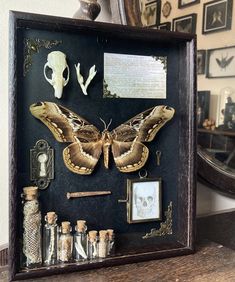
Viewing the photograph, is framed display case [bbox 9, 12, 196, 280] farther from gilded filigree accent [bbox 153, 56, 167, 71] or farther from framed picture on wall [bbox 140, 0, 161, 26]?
framed picture on wall [bbox 140, 0, 161, 26]

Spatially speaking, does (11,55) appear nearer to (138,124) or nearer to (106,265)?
(138,124)

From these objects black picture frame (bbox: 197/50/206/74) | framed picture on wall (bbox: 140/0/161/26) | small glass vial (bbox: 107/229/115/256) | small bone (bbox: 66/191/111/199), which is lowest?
small glass vial (bbox: 107/229/115/256)

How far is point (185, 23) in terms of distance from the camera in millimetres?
991

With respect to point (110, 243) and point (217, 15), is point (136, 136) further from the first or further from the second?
point (217, 15)

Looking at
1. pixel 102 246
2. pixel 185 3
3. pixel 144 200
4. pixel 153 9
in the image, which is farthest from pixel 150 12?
pixel 102 246

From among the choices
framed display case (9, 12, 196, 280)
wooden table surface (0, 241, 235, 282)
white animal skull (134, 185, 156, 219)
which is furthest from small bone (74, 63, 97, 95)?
wooden table surface (0, 241, 235, 282)

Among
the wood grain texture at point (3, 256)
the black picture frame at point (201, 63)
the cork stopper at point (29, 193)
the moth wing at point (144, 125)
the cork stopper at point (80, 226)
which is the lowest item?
the wood grain texture at point (3, 256)

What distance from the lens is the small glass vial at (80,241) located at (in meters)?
0.71

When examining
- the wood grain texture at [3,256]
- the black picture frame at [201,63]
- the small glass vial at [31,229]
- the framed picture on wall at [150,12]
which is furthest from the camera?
the black picture frame at [201,63]

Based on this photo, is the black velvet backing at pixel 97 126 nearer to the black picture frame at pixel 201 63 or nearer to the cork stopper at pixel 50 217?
the cork stopper at pixel 50 217

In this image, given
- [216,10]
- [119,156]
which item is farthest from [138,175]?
[216,10]

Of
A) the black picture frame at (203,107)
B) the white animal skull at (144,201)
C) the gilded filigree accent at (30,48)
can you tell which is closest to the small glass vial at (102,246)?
the white animal skull at (144,201)

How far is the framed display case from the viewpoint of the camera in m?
0.67

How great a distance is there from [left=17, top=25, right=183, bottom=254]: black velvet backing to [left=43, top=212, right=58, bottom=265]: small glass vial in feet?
0.07
